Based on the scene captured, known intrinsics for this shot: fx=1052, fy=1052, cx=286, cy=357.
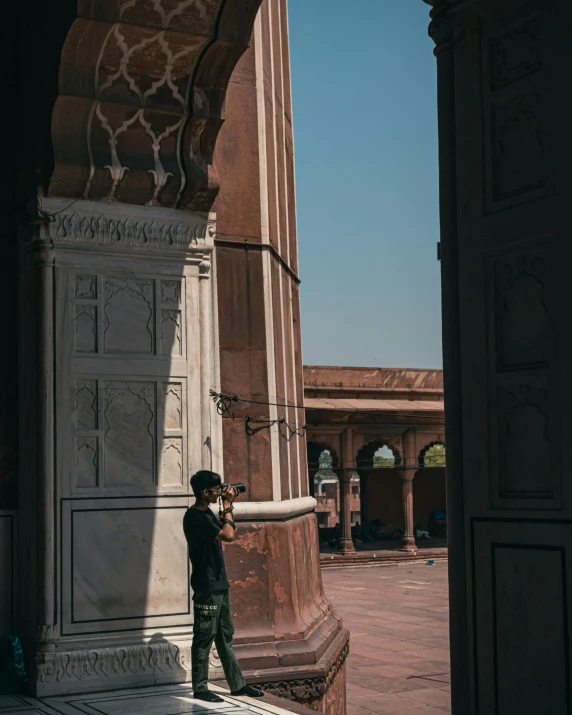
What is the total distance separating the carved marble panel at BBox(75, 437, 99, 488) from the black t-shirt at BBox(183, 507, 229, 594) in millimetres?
991

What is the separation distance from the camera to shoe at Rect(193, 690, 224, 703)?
5766 mm

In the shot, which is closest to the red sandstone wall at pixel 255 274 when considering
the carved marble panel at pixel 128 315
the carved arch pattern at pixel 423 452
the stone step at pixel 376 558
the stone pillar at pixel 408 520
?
the carved marble panel at pixel 128 315

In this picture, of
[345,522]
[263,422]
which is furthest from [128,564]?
[345,522]

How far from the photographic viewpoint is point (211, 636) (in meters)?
5.71

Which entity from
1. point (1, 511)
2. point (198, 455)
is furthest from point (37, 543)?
point (198, 455)

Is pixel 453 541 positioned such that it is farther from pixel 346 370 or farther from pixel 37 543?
pixel 346 370

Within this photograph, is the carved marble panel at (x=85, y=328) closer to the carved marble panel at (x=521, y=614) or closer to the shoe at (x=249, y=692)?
the shoe at (x=249, y=692)

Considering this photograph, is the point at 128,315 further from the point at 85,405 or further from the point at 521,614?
the point at 521,614

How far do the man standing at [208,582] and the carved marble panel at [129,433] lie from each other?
0.92m

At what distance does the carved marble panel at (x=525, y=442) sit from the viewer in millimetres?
2727

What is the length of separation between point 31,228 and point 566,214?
4518 millimetres

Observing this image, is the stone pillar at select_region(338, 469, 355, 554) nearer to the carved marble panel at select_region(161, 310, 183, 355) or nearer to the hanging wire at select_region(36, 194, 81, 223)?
the carved marble panel at select_region(161, 310, 183, 355)

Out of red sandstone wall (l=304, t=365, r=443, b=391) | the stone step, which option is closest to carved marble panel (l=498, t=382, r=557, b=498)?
the stone step

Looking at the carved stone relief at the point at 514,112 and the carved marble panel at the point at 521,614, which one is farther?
the carved stone relief at the point at 514,112
